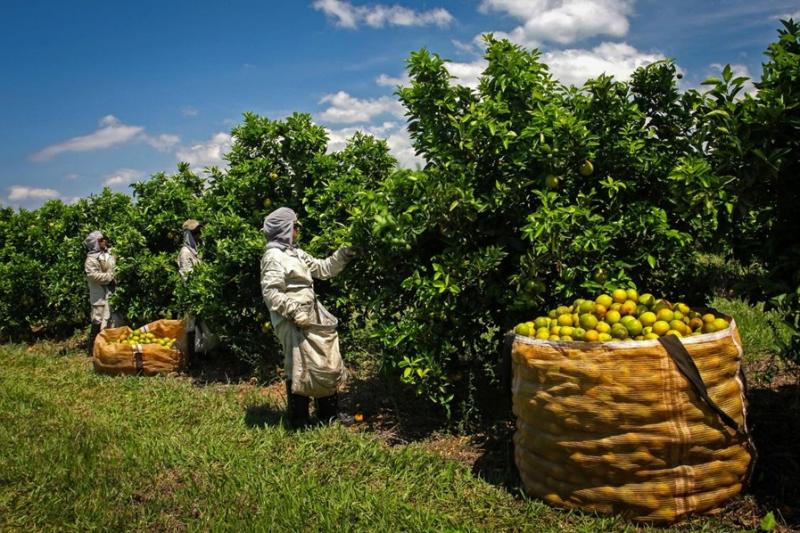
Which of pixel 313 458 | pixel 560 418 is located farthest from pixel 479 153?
pixel 313 458

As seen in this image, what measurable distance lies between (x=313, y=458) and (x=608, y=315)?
8.28 ft

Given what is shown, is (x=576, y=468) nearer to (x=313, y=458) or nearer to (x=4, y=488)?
(x=313, y=458)

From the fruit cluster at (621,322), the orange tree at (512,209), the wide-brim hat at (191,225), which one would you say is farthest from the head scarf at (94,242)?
the fruit cluster at (621,322)

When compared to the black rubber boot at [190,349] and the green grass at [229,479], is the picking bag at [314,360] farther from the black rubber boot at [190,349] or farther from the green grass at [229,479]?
the black rubber boot at [190,349]

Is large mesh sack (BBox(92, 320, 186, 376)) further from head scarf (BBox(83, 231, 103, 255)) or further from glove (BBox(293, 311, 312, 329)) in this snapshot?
glove (BBox(293, 311, 312, 329))

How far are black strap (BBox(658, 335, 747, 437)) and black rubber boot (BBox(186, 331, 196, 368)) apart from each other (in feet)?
21.7

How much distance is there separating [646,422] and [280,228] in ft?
11.2

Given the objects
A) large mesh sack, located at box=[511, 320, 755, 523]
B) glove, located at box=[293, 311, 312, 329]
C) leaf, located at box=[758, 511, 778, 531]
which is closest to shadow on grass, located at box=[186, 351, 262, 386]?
glove, located at box=[293, 311, 312, 329]

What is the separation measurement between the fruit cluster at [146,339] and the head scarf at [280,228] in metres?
3.61

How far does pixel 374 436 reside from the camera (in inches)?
212

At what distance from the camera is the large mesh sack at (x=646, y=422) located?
352 centimetres

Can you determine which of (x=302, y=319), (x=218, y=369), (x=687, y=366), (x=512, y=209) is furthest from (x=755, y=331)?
(x=218, y=369)

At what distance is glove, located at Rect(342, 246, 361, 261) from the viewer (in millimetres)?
5558

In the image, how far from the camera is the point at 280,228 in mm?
5699
